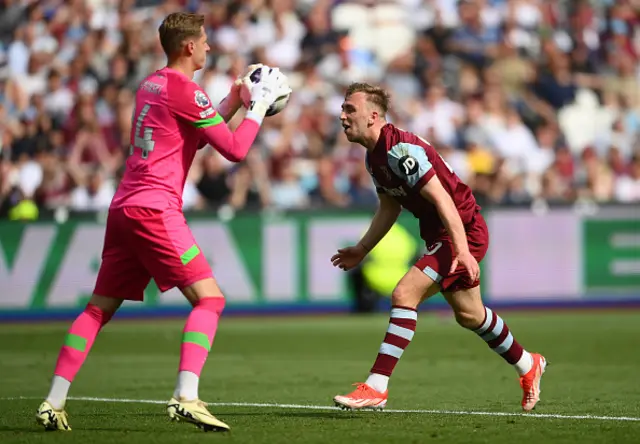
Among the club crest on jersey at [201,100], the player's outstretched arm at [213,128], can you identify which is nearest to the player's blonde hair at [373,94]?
the player's outstretched arm at [213,128]

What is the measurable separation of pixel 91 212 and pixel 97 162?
4.63 ft

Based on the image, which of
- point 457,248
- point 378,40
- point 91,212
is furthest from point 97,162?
point 457,248

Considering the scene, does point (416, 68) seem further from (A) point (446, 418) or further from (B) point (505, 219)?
(A) point (446, 418)

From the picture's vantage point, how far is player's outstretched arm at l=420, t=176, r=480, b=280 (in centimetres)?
813

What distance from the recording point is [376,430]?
293 inches

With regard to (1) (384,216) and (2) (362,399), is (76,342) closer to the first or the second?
(2) (362,399)

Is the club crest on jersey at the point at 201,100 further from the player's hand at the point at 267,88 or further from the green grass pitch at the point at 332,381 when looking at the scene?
the green grass pitch at the point at 332,381

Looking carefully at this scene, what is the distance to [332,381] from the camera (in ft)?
35.8

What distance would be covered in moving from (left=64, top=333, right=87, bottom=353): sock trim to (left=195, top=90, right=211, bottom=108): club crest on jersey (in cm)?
157

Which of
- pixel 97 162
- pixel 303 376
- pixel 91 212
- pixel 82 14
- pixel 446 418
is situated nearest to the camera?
pixel 446 418

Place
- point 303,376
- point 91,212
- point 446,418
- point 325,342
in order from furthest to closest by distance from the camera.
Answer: point 91,212, point 325,342, point 303,376, point 446,418

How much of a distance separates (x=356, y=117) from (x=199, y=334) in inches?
77.6

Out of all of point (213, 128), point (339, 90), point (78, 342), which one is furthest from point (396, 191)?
point (339, 90)

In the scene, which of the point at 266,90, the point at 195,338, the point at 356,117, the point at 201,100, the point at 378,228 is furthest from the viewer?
the point at 378,228
